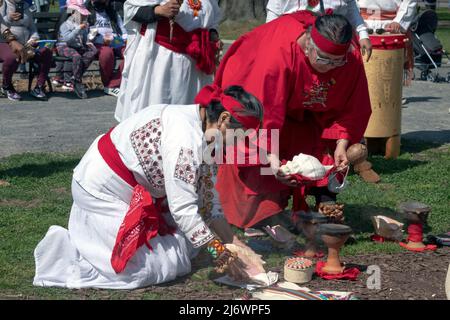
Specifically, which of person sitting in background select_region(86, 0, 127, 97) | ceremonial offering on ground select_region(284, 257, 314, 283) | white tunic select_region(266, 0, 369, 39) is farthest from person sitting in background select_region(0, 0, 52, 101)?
ceremonial offering on ground select_region(284, 257, 314, 283)

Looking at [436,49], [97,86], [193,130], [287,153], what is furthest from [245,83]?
[436,49]

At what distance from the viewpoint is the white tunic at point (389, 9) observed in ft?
33.8

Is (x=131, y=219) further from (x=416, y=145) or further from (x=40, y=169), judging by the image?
(x=416, y=145)

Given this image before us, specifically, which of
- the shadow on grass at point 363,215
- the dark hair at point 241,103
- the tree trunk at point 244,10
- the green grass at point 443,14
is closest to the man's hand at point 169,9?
the shadow on grass at point 363,215

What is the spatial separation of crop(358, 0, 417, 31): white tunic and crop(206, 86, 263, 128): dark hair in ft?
19.9

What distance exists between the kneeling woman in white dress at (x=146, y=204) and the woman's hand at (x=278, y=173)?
577 millimetres

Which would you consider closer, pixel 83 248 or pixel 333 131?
pixel 83 248

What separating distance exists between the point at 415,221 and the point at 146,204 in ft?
6.04

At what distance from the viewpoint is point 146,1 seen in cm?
→ 664

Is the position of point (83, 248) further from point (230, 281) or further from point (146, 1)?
point (146, 1)

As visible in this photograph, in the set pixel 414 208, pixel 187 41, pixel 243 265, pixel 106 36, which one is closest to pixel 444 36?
pixel 106 36

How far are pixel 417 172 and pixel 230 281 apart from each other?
3.34m

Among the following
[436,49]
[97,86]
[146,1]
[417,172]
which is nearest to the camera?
[146,1]
